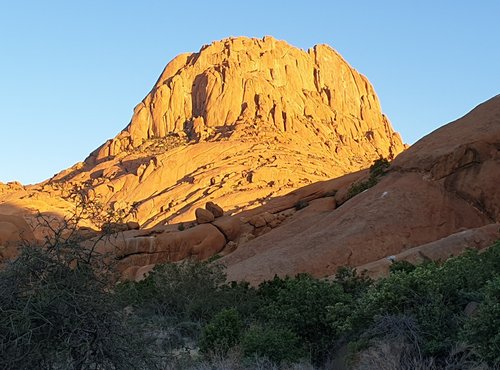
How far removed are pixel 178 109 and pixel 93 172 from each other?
21.2m

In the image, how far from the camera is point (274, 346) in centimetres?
1348

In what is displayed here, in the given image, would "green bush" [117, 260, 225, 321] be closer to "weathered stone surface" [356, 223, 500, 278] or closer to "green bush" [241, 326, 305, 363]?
"weathered stone surface" [356, 223, 500, 278]

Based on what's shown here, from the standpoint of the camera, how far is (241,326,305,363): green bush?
13.4 meters

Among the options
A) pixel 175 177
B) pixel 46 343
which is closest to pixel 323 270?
pixel 46 343

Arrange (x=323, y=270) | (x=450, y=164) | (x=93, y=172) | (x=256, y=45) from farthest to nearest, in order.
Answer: (x=256, y=45) < (x=93, y=172) < (x=450, y=164) < (x=323, y=270)

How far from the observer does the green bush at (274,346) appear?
43.8 feet

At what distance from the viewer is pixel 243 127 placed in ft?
351

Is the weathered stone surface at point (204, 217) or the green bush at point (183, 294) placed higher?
the weathered stone surface at point (204, 217)

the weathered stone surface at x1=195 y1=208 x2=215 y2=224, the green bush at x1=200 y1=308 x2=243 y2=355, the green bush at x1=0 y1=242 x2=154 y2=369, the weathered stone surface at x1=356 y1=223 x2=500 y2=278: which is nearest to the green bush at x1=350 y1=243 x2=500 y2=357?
the green bush at x1=200 y1=308 x2=243 y2=355

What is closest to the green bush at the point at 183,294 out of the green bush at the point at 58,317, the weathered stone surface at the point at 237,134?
the green bush at the point at 58,317

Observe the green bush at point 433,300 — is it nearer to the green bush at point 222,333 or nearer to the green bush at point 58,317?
the green bush at point 222,333

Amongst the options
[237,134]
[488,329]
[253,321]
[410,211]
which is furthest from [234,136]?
[488,329]

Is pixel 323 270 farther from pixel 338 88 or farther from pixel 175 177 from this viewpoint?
pixel 338 88

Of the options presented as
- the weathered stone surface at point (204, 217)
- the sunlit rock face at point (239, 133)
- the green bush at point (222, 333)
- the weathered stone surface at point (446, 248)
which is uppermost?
the sunlit rock face at point (239, 133)
